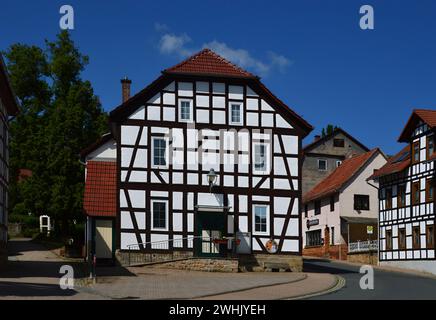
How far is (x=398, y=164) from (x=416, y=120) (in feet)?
12.0

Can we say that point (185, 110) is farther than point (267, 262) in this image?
Yes

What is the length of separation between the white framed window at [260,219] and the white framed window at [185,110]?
5.66 metres

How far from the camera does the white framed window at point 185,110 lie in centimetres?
3812

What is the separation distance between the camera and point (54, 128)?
168ft

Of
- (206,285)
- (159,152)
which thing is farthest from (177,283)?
(159,152)

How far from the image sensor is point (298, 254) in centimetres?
3812

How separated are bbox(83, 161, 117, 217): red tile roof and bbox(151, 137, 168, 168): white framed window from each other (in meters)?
2.50

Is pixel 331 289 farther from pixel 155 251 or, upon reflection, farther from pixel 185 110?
pixel 185 110

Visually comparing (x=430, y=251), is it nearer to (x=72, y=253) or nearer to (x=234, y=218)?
(x=234, y=218)

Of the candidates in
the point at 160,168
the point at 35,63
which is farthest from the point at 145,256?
the point at 35,63

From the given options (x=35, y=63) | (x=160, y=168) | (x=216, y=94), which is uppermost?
(x=35, y=63)

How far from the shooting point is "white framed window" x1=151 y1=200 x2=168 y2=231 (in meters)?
36.9

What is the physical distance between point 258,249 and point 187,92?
8801 millimetres

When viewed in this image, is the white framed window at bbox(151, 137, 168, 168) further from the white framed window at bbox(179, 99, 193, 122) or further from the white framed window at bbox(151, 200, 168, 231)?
the white framed window at bbox(151, 200, 168, 231)
